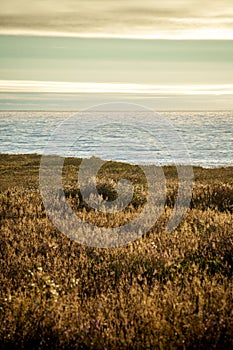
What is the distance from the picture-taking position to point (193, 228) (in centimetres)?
938

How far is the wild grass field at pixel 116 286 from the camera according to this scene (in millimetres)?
4852

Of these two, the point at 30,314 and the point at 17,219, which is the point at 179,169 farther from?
the point at 30,314

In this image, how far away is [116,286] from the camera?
6.21 metres

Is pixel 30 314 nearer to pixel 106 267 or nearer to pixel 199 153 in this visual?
pixel 106 267

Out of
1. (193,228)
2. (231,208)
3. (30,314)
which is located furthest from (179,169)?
(30,314)

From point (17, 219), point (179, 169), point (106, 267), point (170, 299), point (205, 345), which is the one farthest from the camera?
point (179, 169)

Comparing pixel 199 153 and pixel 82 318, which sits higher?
pixel 82 318

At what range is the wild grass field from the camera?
4.85 m

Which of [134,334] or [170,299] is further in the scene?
[170,299]

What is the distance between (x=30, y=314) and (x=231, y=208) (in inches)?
300

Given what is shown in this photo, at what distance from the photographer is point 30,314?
5.30 m

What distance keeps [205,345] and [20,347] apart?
6.35 ft

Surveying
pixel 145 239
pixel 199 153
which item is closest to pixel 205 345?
pixel 145 239

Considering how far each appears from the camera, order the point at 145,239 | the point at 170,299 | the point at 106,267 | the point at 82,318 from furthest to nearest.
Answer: the point at 145,239 < the point at 106,267 < the point at 170,299 < the point at 82,318
